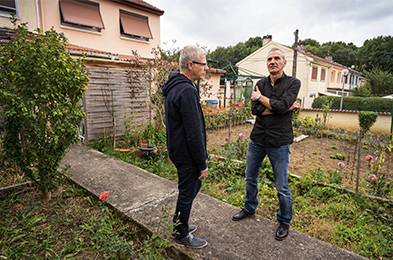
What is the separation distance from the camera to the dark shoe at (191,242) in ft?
7.04

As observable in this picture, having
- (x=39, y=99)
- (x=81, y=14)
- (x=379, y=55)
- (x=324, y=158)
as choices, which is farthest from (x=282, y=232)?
(x=379, y=55)

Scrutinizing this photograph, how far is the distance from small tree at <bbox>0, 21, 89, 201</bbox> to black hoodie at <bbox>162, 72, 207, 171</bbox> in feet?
5.13

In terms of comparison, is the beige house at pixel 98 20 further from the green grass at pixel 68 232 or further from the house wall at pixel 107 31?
the green grass at pixel 68 232

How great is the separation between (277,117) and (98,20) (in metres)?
11.4

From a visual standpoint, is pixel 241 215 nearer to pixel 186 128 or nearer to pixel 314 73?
pixel 186 128

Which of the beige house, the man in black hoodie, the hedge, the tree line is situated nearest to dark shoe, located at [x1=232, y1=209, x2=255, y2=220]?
the man in black hoodie

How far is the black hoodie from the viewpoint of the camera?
188 centimetres

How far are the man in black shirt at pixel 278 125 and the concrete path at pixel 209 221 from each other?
0.19 meters

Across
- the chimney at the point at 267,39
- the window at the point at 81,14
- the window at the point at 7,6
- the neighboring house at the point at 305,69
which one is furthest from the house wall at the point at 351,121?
the chimney at the point at 267,39

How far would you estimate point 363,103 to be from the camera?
68.9 feet

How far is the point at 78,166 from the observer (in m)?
4.31

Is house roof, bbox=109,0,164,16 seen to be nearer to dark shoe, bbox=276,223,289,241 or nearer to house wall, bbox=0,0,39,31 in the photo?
house wall, bbox=0,0,39,31

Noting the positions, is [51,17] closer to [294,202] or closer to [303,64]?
[294,202]

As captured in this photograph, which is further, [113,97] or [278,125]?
[113,97]
